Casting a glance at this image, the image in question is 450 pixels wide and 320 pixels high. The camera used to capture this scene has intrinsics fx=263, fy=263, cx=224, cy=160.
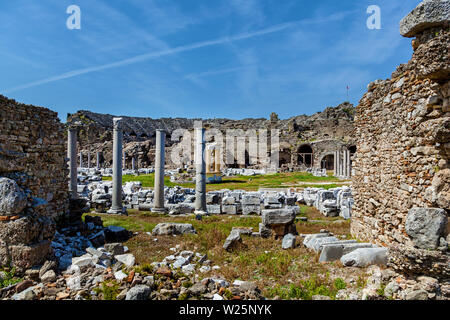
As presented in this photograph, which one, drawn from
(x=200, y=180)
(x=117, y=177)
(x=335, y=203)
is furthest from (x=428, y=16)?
(x=117, y=177)

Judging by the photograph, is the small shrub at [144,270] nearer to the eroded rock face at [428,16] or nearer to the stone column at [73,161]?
the eroded rock face at [428,16]

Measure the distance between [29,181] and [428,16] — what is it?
888 cm

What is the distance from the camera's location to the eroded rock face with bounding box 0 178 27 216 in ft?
15.8

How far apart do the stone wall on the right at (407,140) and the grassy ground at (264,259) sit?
1.44 metres

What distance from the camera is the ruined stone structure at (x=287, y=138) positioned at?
3959 cm

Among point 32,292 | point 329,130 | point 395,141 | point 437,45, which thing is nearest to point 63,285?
point 32,292

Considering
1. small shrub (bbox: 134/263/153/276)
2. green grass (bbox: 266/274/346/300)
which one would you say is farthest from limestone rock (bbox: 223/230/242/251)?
small shrub (bbox: 134/263/153/276)

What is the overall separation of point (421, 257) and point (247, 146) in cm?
3806

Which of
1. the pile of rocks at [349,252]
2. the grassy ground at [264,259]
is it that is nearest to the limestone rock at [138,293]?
the grassy ground at [264,259]

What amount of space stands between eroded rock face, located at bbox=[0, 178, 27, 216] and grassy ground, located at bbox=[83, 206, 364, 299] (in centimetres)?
256

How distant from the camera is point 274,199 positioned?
1266 cm

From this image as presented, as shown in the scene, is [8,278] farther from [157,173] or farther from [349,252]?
[157,173]

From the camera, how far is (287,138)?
42.9 metres

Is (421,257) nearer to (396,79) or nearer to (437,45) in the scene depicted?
(437,45)
